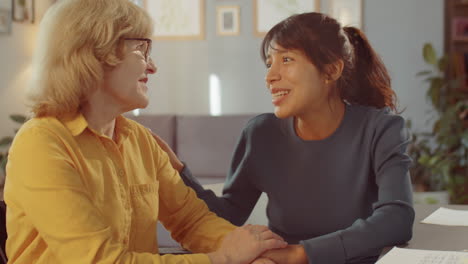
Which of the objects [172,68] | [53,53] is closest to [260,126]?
[53,53]

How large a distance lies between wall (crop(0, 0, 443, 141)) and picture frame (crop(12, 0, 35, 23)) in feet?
0.20

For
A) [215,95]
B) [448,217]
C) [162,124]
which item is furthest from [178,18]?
[448,217]

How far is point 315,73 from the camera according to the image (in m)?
1.64

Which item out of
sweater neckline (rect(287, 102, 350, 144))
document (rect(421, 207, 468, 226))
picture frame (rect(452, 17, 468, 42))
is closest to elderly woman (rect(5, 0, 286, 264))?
sweater neckline (rect(287, 102, 350, 144))

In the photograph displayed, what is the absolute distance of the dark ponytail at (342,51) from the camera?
5.32 ft

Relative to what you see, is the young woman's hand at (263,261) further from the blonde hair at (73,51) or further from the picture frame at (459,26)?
the picture frame at (459,26)

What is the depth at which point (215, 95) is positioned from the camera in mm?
5672

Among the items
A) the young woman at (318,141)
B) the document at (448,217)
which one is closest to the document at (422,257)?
the young woman at (318,141)

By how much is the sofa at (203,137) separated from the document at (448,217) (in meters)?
2.94

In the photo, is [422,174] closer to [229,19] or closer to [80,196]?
[229,19]

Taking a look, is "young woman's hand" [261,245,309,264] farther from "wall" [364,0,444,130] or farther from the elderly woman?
"wall" [364,0,444,130]

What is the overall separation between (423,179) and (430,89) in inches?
29.0

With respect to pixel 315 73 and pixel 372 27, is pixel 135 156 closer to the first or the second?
pixel 315 73

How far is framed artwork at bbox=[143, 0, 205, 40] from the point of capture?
222 inches
